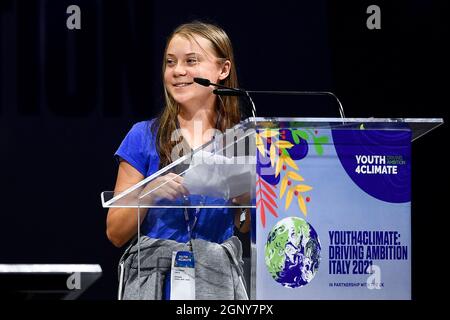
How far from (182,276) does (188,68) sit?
1.12 m

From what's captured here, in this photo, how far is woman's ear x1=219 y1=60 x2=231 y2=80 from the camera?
439 centimetres

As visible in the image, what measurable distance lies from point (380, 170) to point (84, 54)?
7.98ft

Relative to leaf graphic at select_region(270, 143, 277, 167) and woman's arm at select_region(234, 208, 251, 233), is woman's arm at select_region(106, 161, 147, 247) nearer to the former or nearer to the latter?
woman's arm at select_region(234, 208, 251, 233)

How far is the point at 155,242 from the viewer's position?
11.7ft

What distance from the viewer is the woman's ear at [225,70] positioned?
439cm

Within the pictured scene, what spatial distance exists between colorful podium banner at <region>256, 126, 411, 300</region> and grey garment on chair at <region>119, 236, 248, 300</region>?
0.29 m

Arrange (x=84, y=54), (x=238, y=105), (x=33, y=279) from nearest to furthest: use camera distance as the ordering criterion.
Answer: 1. (x=33, y=279)
2. (x=238, y=105)
3. (x=84, y=54)

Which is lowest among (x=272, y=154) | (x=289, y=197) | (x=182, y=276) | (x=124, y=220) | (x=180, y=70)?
(x=182, y=276)

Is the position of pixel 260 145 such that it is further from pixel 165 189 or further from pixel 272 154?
pixel 165 189

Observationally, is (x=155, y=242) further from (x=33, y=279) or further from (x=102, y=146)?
(x=102, y=146)

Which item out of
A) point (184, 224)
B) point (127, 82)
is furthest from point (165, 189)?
point (127, 82)

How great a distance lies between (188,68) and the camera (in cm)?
428
